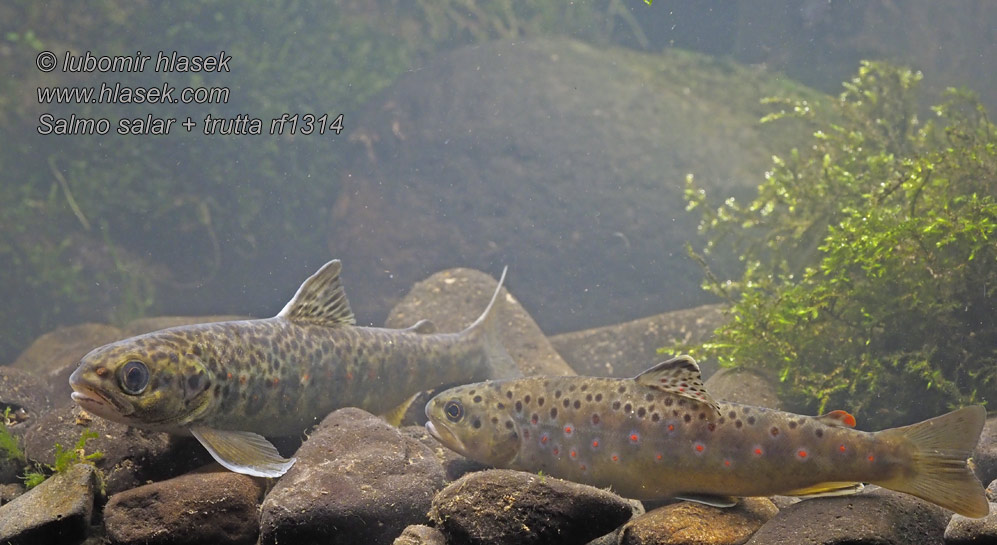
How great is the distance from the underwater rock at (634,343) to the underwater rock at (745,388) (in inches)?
90.9

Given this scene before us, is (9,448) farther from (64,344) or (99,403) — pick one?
(64,344)

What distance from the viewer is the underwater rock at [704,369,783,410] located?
5719 mm

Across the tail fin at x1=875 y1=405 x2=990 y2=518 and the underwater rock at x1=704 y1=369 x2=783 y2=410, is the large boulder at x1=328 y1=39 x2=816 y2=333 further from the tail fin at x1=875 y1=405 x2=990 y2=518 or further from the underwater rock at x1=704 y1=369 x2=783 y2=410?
the tail fin at x1=875 y1=405 x2=990 y2=518

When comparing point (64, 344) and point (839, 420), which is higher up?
point (839, 420)

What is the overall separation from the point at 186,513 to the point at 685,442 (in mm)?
2870

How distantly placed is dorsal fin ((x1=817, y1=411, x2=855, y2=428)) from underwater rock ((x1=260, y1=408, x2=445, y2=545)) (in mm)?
2288

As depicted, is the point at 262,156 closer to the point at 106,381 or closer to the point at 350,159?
the point at 350,159

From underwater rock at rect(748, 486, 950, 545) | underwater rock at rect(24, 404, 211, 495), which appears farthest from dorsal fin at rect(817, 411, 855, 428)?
underwater rock at rect(24, 404, 211, 495)

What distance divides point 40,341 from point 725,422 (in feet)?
40.8

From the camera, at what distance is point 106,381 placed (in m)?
3.77

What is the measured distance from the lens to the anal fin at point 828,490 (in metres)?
3.44

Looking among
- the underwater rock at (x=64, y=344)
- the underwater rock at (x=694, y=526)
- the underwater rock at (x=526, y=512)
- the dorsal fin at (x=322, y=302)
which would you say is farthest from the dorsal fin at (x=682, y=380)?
the underwater rock at (x=64, y=344)

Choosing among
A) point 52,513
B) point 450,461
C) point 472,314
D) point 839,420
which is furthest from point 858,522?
point 472,314

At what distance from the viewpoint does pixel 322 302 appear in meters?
5.22
